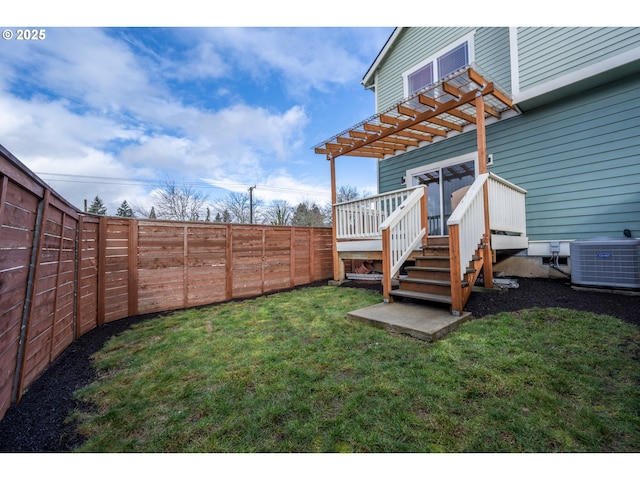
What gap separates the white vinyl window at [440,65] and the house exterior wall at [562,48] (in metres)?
1.20

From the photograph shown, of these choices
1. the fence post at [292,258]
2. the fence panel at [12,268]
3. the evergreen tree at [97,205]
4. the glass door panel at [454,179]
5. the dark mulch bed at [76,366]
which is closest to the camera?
the dark mulch bed at [76,366]

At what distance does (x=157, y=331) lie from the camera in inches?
Answer: 142

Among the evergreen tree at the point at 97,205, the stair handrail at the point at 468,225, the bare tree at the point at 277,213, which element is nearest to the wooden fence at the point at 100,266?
the stair handrail at the point at 468,225

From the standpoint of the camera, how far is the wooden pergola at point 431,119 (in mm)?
4406

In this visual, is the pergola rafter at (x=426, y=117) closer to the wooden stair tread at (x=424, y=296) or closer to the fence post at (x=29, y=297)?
the wooden stair tread at (x=424, y=296)

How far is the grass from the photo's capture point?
149 centimetres

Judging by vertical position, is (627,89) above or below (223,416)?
above

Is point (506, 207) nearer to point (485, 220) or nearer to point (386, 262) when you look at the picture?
point (485, 220)

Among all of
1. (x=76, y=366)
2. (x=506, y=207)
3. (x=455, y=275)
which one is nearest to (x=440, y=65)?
(x=506, y=207)

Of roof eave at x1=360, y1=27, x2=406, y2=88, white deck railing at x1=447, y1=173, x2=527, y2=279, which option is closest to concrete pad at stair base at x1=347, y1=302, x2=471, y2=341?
white deck railing at x1=447, y1=173, x2=527, y2=279

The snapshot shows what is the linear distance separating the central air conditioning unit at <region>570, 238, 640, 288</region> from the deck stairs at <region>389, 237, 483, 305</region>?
1790 millimetres
